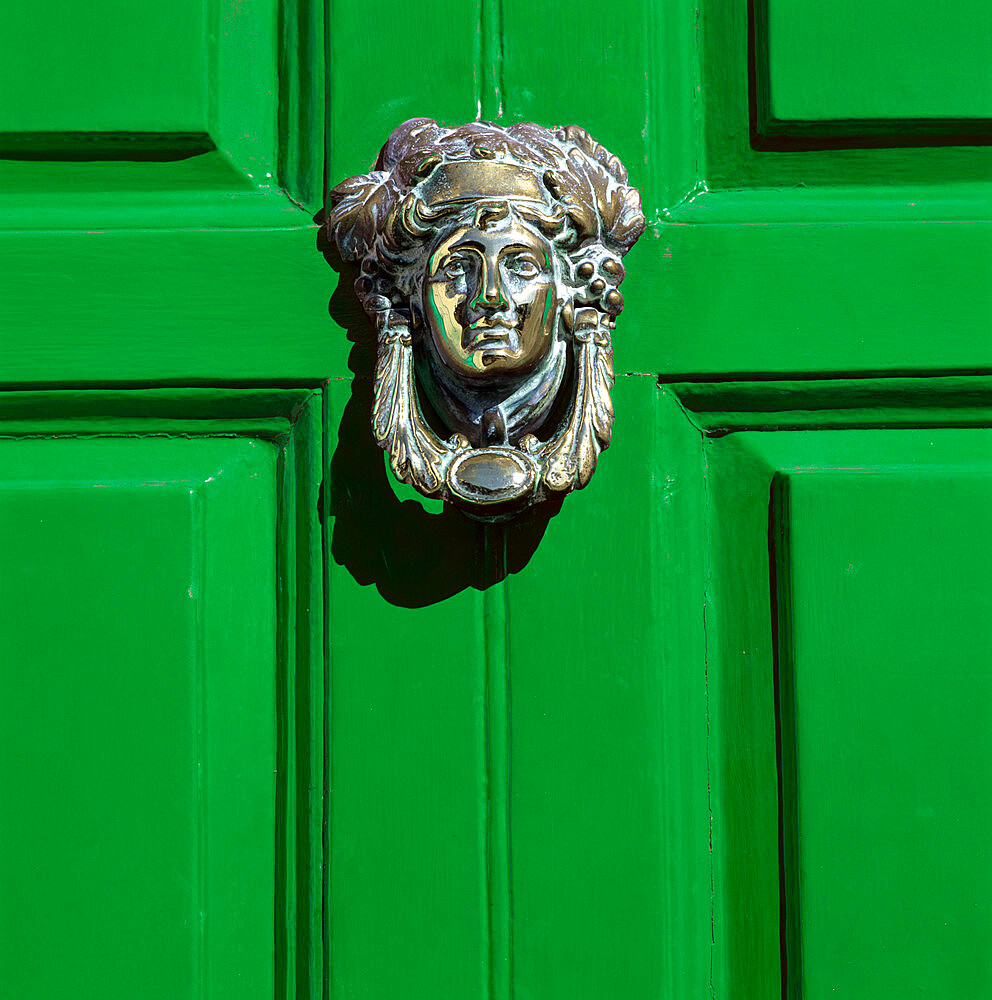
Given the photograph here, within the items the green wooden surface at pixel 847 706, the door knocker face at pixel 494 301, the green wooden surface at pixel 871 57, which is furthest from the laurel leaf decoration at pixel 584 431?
the green wooden surface at pixel 871 57

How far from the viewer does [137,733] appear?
569 mm

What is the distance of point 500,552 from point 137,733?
24cm

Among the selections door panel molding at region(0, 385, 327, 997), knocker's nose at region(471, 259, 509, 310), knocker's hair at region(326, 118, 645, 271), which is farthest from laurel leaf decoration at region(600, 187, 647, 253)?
door panel molding at region(0, 385, 327, 997)

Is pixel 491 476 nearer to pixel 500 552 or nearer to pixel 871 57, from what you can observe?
pixel 500 552

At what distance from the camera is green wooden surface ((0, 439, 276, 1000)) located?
1.84 feet

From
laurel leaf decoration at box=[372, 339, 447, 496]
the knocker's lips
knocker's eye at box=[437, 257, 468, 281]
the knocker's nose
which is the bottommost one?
laurel leaf decoration at box=[372, 339, 447, 496]

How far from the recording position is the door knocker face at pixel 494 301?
50 cm

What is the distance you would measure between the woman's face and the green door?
0.10 metres

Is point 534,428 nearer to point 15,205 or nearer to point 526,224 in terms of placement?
point 526,224

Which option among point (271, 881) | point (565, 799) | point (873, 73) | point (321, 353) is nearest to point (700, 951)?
point (565, 799)

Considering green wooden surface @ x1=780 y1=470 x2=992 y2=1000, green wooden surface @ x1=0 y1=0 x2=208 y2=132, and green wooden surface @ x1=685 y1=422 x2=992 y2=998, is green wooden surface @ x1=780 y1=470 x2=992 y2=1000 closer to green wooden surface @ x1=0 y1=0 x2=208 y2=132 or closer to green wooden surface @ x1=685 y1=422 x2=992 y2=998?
green wooden surface @ x1=685 y1=422 x2=992 y2=998

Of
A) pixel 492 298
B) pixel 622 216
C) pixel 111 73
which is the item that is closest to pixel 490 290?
pixel 492 298

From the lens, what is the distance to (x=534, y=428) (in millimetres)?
537

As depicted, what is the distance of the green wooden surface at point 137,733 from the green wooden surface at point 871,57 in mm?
428
